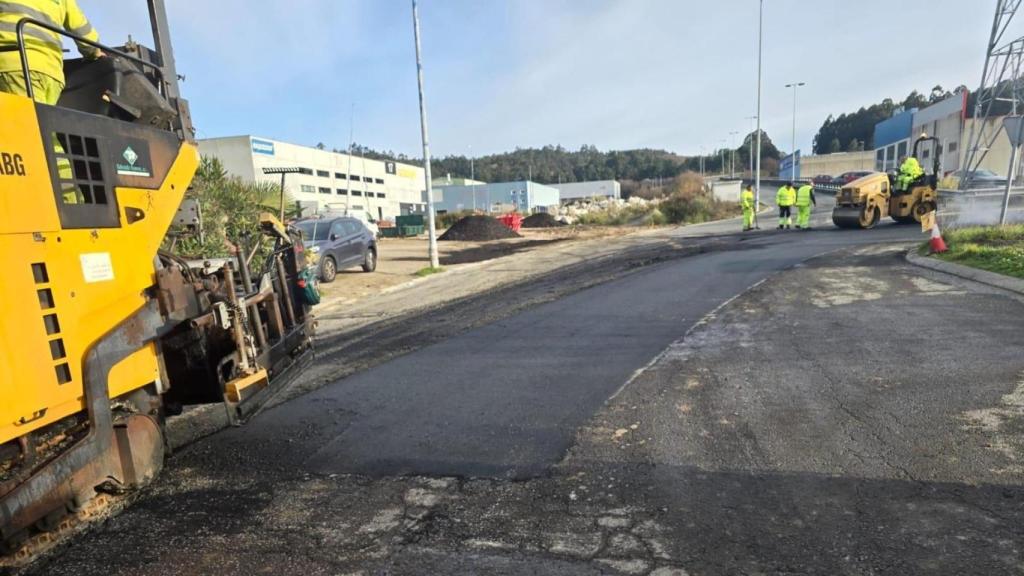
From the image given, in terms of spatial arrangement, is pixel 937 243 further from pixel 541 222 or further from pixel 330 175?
pixel 330 175

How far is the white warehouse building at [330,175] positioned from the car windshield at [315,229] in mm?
22156

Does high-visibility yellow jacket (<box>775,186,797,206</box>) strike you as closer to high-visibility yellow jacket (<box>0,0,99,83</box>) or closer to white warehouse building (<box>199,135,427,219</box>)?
high-visibility yellow jacket (<box>0,0,99,83</box>)

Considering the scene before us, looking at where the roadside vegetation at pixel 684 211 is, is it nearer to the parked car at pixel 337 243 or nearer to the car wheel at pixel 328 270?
the parked car at pixel 337 243

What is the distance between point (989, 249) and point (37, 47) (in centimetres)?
1297

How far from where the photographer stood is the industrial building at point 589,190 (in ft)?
356

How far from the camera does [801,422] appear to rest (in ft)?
14.0

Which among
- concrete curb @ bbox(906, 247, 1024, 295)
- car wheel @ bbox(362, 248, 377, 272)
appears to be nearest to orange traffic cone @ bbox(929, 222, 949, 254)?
concrete curb @ bbox(906, 247, 1024, 295)

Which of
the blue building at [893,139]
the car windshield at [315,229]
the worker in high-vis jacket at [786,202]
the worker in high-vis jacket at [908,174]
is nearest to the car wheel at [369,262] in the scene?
the car windshield at [315,229]

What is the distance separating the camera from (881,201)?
62.1ft

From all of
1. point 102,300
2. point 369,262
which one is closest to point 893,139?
point 369,262

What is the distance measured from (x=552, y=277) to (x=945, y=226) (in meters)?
8.97

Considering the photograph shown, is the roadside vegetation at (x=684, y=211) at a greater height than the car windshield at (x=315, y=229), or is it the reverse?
the car windshield at (x=315, y=229)

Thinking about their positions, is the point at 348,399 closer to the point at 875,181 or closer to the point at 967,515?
the point at 967,515

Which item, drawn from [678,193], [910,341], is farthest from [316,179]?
[910,341]
